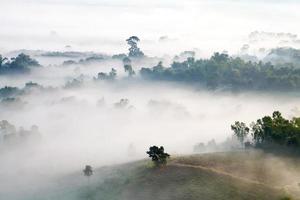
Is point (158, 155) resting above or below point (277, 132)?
below

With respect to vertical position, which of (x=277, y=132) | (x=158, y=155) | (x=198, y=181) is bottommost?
(x=198, y=181)

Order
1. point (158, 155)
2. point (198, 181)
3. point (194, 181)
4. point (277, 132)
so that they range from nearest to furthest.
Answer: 1. point (198, 181)
2. point (194, 181)
3. point (158, 155)
4. point (277, 132)

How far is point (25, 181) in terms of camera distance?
522 ft

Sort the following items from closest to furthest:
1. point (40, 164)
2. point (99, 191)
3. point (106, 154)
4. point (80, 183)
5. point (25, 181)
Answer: point (99, 191), point (80, 183), point (25, 181), point (40, 164), point (106, 154)

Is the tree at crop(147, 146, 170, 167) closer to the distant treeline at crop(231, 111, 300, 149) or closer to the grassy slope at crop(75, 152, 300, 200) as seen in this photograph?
the grassy slope at crop(75, 152, 300, 200)

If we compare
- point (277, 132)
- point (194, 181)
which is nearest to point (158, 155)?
point (194, 181)

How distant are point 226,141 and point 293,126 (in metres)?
56.7

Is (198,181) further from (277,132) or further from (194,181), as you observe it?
(277,132)

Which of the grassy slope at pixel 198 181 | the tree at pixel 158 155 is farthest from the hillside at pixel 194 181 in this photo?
the tree at pixel 158 155

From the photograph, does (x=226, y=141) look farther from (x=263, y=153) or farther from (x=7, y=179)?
(x=7, y=179)

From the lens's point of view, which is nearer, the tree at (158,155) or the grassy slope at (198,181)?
the grassy slope at (198,181)

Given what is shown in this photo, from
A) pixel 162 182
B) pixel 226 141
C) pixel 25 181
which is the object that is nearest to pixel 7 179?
pixel 25 181

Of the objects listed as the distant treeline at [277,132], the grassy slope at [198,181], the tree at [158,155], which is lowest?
the grassy slope at [198,181]

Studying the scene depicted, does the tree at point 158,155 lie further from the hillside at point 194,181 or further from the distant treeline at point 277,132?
the distant treeline at point 277,132
